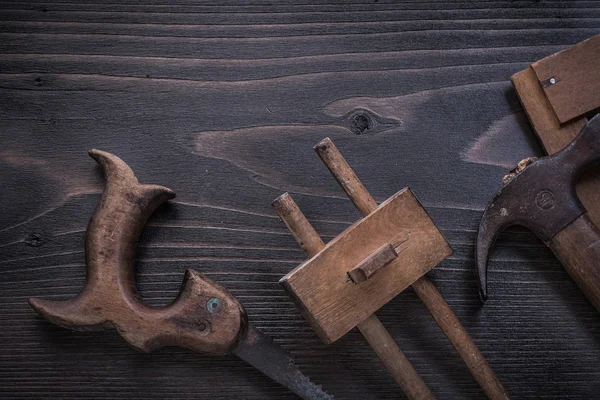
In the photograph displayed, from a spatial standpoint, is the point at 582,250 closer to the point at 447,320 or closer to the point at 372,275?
the point at 447,320

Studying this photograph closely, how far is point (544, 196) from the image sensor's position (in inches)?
40.5

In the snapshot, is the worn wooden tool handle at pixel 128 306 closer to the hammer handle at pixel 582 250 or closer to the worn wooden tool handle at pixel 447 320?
the worn wooden tool handle at pixel 447 320

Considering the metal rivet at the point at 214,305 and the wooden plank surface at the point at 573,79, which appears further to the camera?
the wooden plank surface at the point at 573,79

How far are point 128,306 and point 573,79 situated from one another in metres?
0.87

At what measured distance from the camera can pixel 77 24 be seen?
111cm

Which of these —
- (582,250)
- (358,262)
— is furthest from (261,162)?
(582,250)

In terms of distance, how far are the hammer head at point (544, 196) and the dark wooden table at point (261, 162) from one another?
0.22 feet

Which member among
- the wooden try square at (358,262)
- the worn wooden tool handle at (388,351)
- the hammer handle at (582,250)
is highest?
the wooden try square at (358,262)

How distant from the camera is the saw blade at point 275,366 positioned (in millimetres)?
1002

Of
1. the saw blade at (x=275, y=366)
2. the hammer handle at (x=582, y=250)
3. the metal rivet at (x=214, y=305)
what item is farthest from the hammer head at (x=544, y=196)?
the metal rivet at (x=214, y=305)

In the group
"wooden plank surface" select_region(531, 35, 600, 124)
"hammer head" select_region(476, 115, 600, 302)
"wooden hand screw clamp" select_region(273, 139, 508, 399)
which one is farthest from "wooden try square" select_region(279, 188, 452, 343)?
"wooden plank surface" select_region(531, 35, 600, 124)

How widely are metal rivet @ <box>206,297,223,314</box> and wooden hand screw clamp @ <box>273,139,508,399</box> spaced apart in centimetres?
11

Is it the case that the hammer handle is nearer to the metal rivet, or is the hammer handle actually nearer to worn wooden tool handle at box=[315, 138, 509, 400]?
worn wooden tool handle at box=[315, 138, 509, 400]

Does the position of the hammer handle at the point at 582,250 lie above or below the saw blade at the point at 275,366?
below
